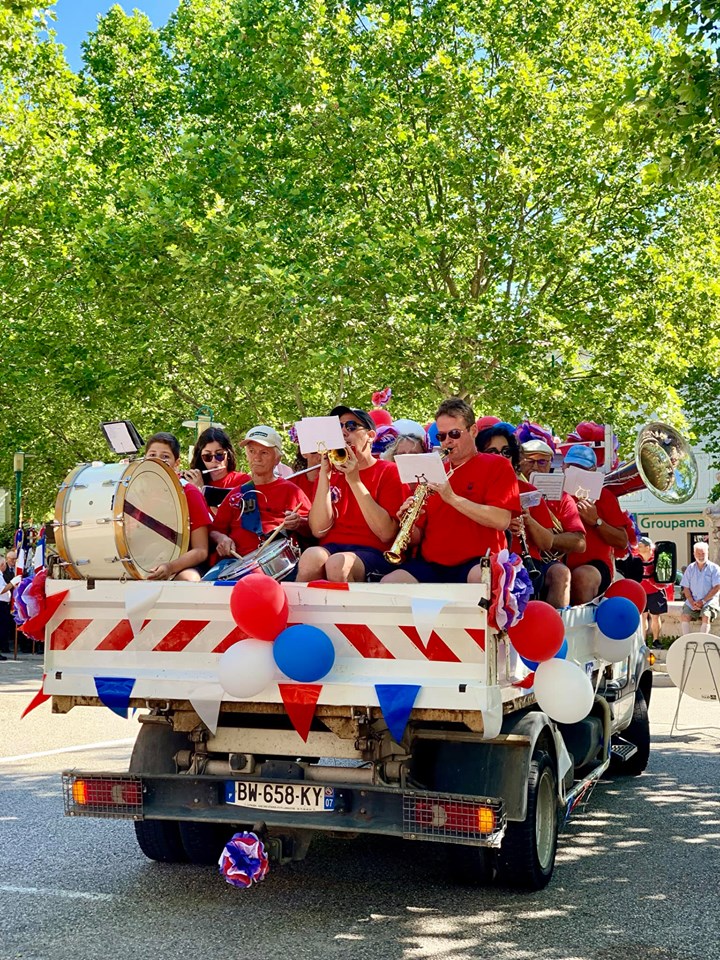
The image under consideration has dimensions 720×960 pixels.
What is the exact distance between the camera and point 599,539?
8.23 meters

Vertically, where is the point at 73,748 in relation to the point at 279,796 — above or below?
below

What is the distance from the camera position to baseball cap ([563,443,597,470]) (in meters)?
8.50

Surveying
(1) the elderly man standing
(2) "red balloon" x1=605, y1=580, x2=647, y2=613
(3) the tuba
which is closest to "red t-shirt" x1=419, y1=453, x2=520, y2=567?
(2) "red balloon" x1=605, y1=580, x2=647, y2=613

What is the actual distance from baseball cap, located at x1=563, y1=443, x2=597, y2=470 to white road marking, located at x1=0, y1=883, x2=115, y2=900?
4.35m

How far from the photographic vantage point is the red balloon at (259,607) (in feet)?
17.4

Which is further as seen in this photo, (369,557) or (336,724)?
(369,557)

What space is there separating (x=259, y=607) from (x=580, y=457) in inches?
151

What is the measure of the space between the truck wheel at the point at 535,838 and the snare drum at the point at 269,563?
1551mm

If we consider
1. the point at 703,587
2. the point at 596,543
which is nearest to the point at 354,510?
the point at 596,543

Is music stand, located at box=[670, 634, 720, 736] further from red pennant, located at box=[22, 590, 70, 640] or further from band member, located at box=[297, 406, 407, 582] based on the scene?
red pennant, located at box=[22, 590, 70, 640]

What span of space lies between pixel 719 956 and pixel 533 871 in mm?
1040

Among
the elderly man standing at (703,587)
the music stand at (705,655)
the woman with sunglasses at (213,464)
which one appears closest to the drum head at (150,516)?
the woman with sunglasses at (213,464)

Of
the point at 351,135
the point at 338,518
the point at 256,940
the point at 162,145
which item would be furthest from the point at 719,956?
the point at 162,145

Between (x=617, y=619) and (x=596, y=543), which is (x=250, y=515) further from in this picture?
(x=596, y=543)
